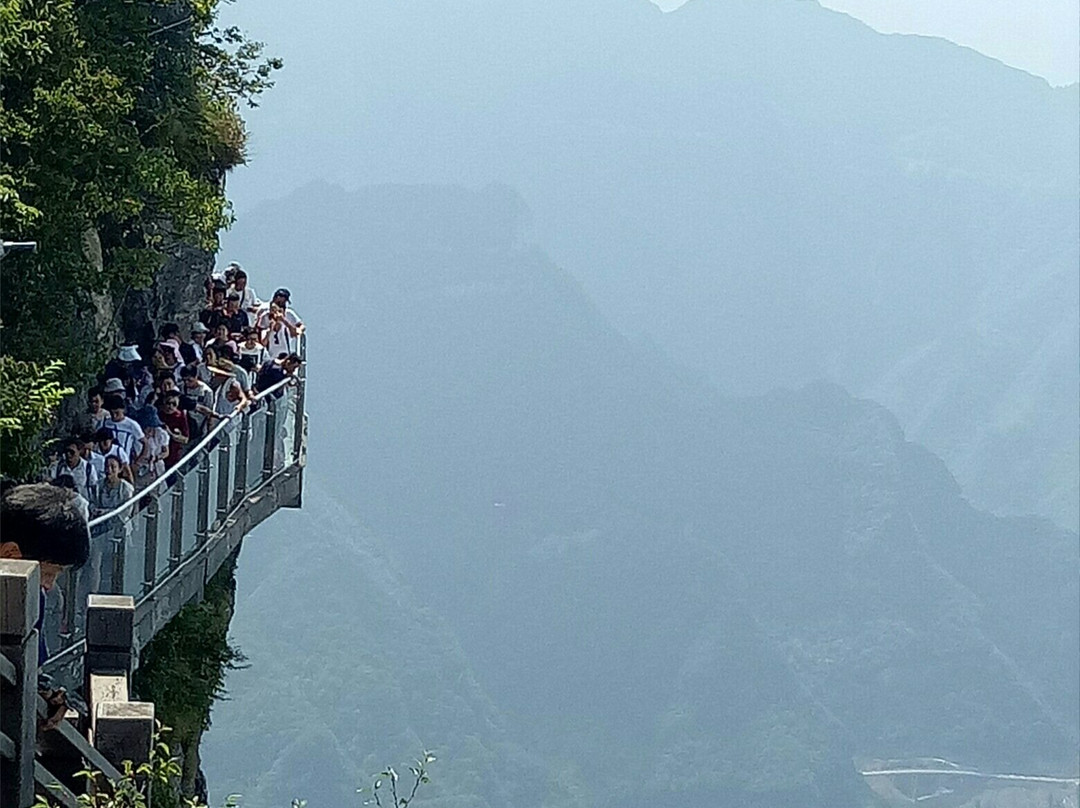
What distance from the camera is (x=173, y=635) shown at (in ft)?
51.2

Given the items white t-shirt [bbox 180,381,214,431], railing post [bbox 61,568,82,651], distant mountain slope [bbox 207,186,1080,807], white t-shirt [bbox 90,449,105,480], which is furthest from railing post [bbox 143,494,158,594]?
distant mountain slope [bbox 207,186,1080,807]

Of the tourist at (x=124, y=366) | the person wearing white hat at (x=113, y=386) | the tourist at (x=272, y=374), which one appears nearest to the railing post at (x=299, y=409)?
the tourist at (x=272, y=374)

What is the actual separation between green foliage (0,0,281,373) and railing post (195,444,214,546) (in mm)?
1128

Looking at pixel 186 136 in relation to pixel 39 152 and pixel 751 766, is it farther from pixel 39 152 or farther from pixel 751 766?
pixel 751 766

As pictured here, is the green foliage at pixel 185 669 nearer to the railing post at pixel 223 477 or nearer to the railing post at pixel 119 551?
the railing post at pixel 223 477

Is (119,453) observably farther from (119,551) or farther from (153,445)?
(119,551)

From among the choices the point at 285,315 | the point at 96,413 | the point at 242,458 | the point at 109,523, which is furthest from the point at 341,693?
the point at 109,523

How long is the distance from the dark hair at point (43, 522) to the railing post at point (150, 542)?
6992 millimetres

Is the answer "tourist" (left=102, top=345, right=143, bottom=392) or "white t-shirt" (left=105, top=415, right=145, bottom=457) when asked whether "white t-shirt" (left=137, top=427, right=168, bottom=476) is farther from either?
"tourist" (left=102, top=345, right=143, bottom=392)

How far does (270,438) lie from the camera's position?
16062mm

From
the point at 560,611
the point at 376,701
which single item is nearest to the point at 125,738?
the point at 376,701

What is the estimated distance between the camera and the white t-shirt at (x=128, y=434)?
41.7ft

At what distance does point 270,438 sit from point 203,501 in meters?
2.32

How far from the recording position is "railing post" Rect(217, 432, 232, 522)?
1420 centimetres
